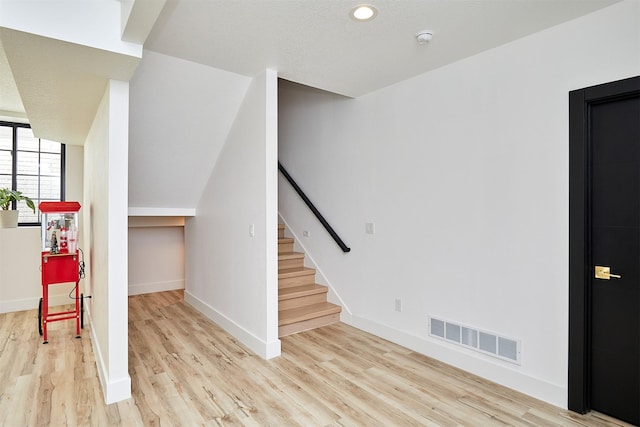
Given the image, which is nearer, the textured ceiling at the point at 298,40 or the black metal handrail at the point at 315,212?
the textured ceiling at the point at 298,40

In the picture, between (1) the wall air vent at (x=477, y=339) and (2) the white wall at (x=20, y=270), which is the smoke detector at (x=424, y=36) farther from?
(2) the white wall at (x=20, y=270)

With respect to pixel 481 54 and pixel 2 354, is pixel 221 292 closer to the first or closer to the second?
pixel 2 354

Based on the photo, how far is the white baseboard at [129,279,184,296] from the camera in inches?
216

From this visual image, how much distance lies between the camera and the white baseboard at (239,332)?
3.17 metres

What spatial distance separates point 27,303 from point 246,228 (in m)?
3.29

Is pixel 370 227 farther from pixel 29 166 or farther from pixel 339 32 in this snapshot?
pixel 29 166

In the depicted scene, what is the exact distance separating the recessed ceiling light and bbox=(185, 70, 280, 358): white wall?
116 cm


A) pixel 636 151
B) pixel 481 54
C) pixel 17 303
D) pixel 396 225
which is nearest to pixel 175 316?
pixel 17 303

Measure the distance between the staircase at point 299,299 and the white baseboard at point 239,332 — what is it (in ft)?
1.15

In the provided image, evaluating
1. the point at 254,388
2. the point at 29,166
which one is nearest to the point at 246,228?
the point at 254,388

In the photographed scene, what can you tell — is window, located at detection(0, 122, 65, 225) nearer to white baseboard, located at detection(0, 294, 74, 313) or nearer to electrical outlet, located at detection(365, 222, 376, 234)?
white baseboard, located at detection(0, 294, 74, 313)

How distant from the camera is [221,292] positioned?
409 centimetres

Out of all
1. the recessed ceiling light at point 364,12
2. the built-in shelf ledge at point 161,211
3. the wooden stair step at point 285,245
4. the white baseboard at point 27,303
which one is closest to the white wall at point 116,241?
the recessed ceiling light at point 364,12

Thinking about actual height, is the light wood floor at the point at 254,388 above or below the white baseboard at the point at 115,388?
below
